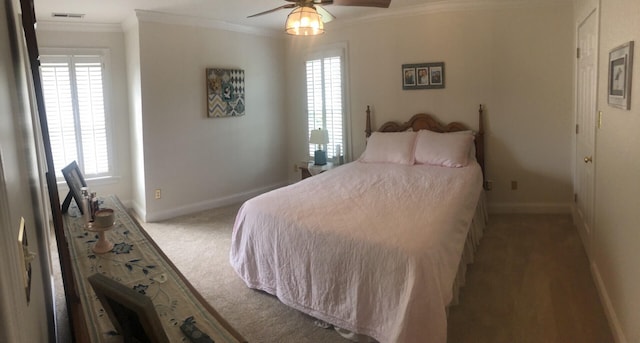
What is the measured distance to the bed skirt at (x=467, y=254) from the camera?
2506mm

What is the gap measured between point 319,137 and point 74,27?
123 inches

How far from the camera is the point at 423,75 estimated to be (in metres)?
4.96

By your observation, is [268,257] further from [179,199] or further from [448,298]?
[179,199]

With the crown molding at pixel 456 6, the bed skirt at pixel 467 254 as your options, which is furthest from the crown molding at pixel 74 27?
the bed skirt at pixel 467 254

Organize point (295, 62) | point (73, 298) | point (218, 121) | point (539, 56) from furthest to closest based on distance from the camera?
point (295, 62) < point (218, 121) < point (539, 56) < point (73, 298)

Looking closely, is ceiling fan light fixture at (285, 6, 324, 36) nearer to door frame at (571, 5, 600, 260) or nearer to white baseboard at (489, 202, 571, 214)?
door frame at (571, 5, 600, 260)

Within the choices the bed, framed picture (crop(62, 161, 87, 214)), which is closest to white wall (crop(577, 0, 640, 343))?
the bed

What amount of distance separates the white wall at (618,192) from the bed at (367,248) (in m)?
0.87

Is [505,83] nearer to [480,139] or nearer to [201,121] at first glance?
[480,139]

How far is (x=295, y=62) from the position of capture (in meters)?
6.06

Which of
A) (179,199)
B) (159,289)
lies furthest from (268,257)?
(179,199)

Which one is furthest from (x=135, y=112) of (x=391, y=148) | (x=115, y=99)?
(x=391, y=148)

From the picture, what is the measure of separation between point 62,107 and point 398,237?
14.3 feet

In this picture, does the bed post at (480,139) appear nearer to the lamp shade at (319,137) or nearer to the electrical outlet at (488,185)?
the electrical outlet at (488,185)
